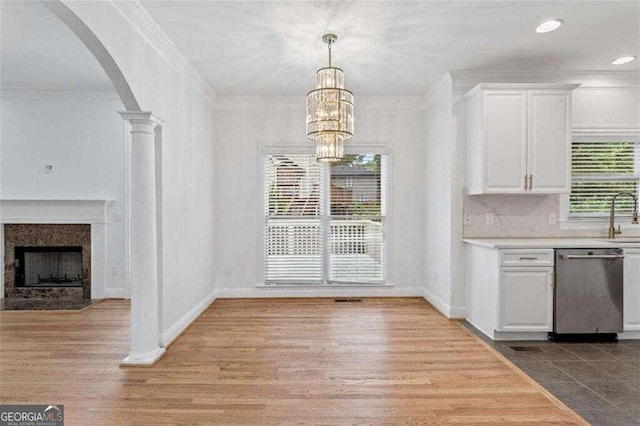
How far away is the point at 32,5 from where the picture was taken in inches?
116

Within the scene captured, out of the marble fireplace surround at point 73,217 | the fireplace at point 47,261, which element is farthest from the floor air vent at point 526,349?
the fireplace at point 47,261

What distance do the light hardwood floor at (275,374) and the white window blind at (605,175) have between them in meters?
2.15

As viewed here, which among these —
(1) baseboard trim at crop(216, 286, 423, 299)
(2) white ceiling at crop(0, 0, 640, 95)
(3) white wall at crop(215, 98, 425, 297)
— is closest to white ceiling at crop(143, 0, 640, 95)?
(2) white ceiling at crop(0, 0, 640, 95)

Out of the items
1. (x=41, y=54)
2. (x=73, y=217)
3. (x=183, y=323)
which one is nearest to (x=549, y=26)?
(x=183, y=323)

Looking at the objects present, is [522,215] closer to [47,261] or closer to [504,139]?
[504,139]

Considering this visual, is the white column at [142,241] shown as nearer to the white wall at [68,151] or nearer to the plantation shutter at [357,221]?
the white wall at [68,151]

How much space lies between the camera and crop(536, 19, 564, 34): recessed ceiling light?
3301mm

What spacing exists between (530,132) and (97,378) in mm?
4650

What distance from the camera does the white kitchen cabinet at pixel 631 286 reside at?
3.80 meters

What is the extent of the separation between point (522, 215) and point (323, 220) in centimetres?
259

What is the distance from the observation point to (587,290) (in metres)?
3.77

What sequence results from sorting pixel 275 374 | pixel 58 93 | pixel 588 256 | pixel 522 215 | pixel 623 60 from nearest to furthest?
pixel 275 374, pixel 588 256, pixel 623 60, pixel 522 215, pixel 58 93

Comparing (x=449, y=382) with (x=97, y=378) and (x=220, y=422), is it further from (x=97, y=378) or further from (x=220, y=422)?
(x=97, y=378)

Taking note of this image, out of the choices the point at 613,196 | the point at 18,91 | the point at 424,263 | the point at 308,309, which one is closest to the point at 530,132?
the point at 613,196
